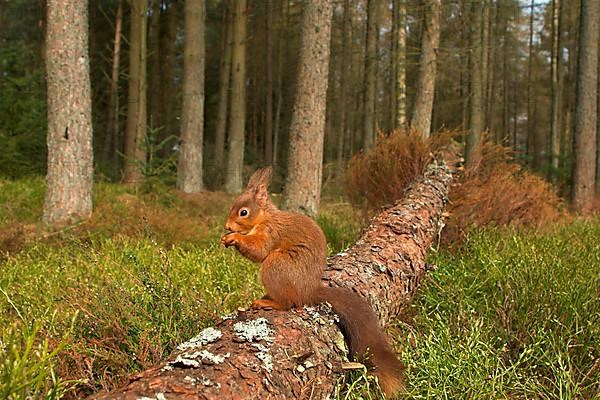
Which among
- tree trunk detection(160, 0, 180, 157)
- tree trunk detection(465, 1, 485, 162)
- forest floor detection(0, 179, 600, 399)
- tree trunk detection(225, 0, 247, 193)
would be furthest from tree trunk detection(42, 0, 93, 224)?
tree trunk detection(160, 0, 180, 157)

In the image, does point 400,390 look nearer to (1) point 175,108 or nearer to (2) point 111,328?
(2) point 111,328

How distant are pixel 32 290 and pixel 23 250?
2.02 m

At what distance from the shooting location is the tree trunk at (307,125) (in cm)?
850

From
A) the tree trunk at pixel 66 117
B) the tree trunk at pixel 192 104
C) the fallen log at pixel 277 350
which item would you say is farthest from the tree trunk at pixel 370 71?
the fallen log at pixel 277 350

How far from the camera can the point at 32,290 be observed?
166 inches

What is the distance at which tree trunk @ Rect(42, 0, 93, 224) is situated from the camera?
25.4ft

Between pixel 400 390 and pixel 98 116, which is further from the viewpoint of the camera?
pixel 98 116

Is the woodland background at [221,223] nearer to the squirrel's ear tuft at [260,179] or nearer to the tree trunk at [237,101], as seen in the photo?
the tree trunk at [237,101]

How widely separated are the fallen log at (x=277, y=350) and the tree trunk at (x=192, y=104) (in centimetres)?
975

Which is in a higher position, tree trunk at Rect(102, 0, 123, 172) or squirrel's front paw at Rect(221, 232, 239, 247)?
tree trunk at Rect(102, 0, 123, 172)

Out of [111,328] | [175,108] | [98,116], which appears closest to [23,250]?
[111,328]

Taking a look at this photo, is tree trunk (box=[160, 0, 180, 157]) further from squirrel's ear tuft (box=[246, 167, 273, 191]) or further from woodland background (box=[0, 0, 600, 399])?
squirrel's ear tuft (box=[246, 167, 273, 191])

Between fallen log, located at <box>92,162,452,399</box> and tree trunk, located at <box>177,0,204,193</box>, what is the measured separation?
9.75 meters

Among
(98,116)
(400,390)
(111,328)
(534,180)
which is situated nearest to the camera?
(400,390)
